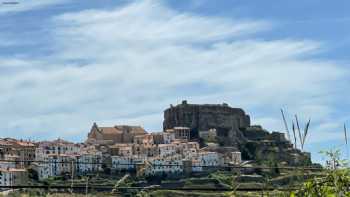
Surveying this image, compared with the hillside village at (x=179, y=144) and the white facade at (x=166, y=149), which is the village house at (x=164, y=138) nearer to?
the hillside village at (x=179, y=144)

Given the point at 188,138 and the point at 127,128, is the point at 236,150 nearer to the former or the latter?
the point at 188,138

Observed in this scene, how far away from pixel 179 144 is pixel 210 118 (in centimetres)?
1454

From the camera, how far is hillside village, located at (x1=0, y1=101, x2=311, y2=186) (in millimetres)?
99062

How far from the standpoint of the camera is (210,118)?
4926 inches

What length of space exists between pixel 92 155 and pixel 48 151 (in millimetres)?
5961

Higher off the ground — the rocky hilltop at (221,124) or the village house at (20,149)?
the rocky hilltop at (221,124)

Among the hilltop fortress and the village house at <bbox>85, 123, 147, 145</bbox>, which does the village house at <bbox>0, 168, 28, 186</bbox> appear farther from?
the village house at <bbox>85, 123, 147, 145</bbox>

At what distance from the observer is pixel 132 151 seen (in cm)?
11356

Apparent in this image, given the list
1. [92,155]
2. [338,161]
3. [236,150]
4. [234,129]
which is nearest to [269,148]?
[236,150]

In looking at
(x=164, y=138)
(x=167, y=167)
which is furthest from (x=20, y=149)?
(x=164, y=138)

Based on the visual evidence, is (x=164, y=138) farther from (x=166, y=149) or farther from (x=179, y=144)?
(x=179, y=144)

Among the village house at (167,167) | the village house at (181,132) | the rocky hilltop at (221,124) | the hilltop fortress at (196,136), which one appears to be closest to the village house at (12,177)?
the village house at (167,167)

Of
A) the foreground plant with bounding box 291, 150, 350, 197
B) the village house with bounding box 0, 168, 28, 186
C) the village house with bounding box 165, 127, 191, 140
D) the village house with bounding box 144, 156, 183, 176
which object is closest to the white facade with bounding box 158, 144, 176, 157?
the village house with bounding box 144, 156, 183, 176

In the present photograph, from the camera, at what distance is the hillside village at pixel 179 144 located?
99.1 metres
